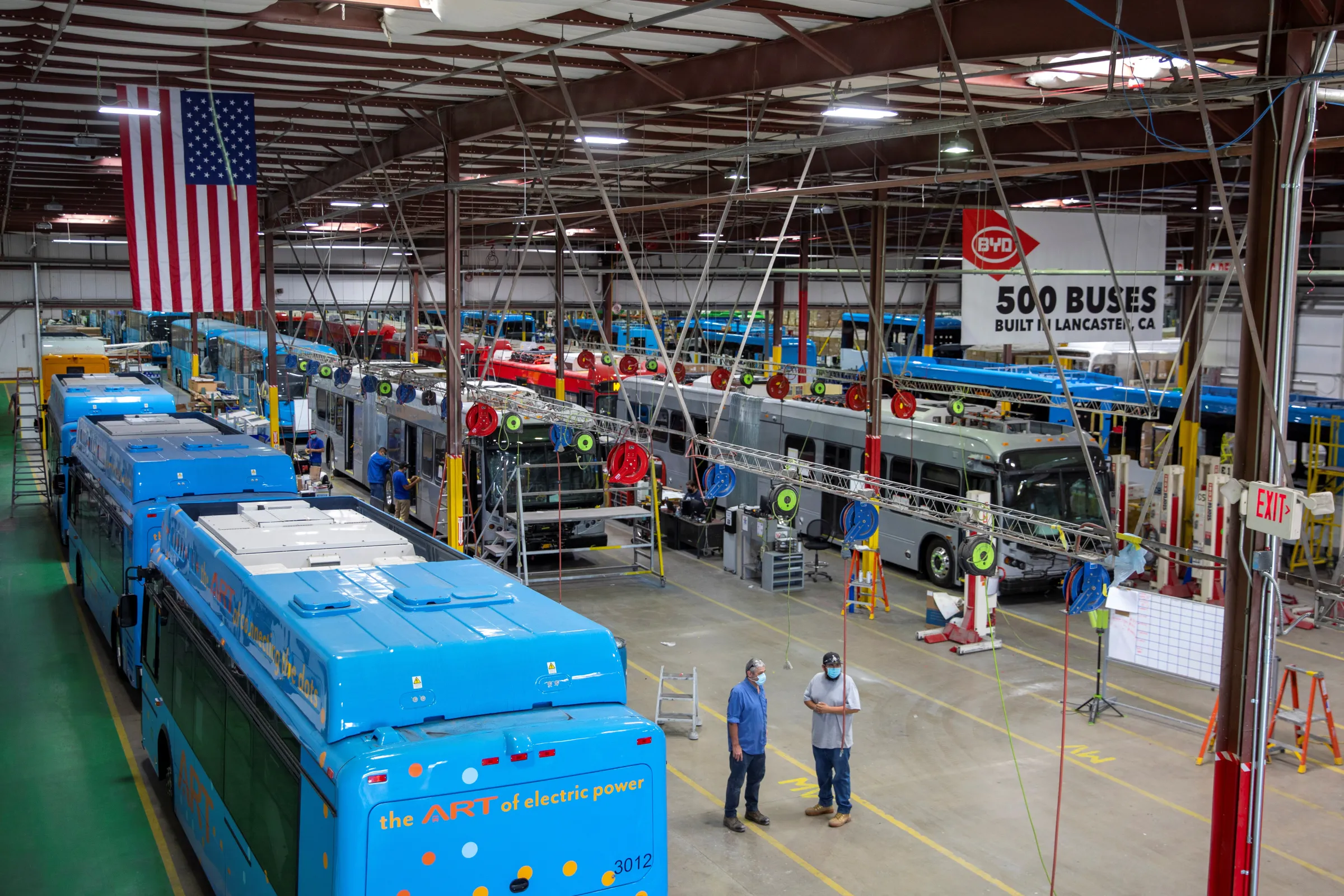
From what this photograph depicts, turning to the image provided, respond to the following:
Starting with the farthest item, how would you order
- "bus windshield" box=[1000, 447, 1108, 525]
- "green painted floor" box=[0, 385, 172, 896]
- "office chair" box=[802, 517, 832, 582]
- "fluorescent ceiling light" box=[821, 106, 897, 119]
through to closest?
"office chair" box=[802, 517, 832, 582]
"bus windshield" box=[1000, 447, 1108, 525]
"fluorescent ceiling light" box=[821, 106, 897, 119]
"green painted floor" box=[0, 385, 172, 896]

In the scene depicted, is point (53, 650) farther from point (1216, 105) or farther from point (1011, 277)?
point (1216, 105)

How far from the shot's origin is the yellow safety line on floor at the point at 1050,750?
989cm

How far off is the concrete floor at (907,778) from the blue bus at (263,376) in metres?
15.0

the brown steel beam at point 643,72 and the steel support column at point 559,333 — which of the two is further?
the steel support column at point 559,333

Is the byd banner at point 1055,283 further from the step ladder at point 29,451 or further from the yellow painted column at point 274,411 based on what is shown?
the yellow painted column at point 274,411

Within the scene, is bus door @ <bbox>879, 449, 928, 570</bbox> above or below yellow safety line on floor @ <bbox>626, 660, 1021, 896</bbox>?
above

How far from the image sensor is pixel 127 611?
35.9ft

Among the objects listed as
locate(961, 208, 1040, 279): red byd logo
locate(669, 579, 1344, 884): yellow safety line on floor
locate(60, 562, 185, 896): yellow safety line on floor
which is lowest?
locate(669, 579, 1344, 884): yellow safety line on floor

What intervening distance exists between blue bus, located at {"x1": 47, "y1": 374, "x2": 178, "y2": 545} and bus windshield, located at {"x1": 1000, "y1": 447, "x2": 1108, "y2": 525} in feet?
49.2

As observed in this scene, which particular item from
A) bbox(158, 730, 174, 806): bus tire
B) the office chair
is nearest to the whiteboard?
the office chair

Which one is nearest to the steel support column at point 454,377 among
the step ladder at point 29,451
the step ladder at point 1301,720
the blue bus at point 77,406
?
the blue bus at point 77,406

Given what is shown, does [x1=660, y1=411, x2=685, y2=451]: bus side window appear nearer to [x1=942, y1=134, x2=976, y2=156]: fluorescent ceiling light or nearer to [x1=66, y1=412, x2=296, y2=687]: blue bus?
[x1=942, y1=134, x2=976, y2=156]: fluorescent ceiling light

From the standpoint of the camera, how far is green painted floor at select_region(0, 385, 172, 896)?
29.9 ft

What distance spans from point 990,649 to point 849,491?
305 centimetres
